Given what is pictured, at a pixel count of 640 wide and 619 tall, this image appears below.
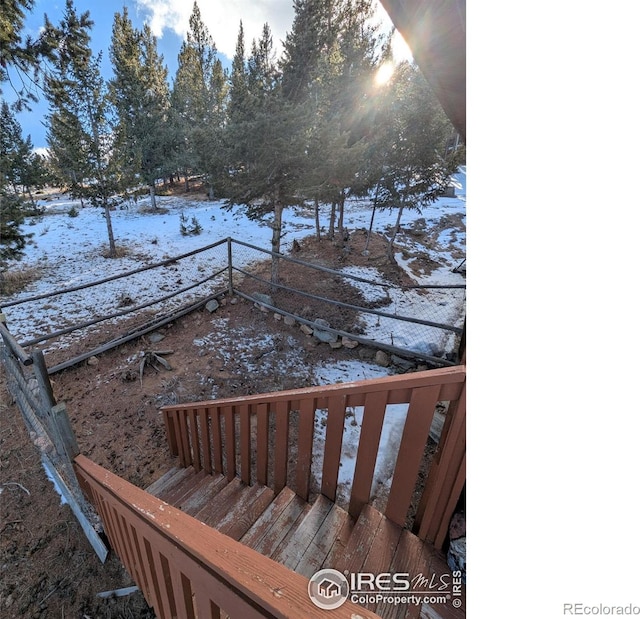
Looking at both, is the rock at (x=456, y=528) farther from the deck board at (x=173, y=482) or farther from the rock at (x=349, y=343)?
the rock at (x=349, y=343)

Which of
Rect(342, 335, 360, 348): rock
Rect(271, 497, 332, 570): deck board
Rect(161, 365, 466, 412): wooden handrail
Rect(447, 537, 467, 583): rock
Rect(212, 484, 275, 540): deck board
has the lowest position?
Rect(342, 335, 360, 348): rock

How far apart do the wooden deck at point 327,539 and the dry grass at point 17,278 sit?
23.9ft

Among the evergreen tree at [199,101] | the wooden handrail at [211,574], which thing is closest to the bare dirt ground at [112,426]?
the wooden handrail at [211,574]

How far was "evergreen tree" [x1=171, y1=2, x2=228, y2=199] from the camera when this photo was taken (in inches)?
209

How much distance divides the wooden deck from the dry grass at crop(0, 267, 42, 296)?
728 cm

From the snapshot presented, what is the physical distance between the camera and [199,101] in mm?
15133

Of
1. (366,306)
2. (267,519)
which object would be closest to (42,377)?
(267,519)

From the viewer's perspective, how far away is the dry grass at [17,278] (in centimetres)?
621

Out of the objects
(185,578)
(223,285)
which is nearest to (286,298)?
(223,285)

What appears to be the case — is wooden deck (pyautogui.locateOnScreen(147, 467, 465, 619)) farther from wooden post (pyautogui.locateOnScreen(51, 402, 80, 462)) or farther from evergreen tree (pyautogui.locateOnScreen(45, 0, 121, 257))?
evergreen tree (pyautogui.locateOnScreen(45, 0, 121, 257))

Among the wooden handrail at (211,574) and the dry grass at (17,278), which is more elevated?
the wooden handrail at (211,574)

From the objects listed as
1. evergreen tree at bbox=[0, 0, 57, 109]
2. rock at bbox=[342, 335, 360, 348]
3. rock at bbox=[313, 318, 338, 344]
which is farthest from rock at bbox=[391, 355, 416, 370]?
evergreen tree at bbox=[0, 0, 57, 109]
